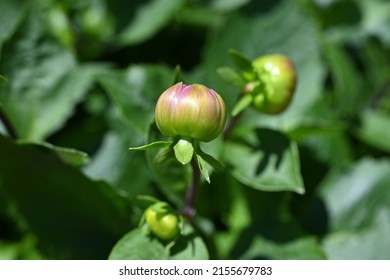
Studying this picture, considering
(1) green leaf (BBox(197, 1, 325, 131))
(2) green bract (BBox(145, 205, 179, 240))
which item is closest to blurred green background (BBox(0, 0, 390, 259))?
(1) green leaf (BBox(197, 1, 325, 131))

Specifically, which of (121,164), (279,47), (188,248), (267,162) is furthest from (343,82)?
(188,248)

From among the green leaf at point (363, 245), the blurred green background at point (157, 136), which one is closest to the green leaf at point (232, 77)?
the blurred green background at point (157, 136)

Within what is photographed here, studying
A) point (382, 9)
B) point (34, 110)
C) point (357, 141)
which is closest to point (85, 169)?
point (34, 110)

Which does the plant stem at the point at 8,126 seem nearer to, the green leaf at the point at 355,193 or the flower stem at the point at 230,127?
the flower stem at the point at 230,127

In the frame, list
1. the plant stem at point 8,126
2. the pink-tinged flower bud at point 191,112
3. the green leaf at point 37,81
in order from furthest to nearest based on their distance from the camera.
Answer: the green leaf at point 37,81
the plant stem at point 8,126
the pink-tinged flower bud at point 191,112

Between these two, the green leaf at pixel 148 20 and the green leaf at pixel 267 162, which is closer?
the green leaf at pixel 267 162

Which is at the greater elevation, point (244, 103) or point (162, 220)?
point (244, 103)

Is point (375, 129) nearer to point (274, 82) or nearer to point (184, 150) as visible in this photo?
point (274, 82)

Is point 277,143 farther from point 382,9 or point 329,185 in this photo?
point 382,9
